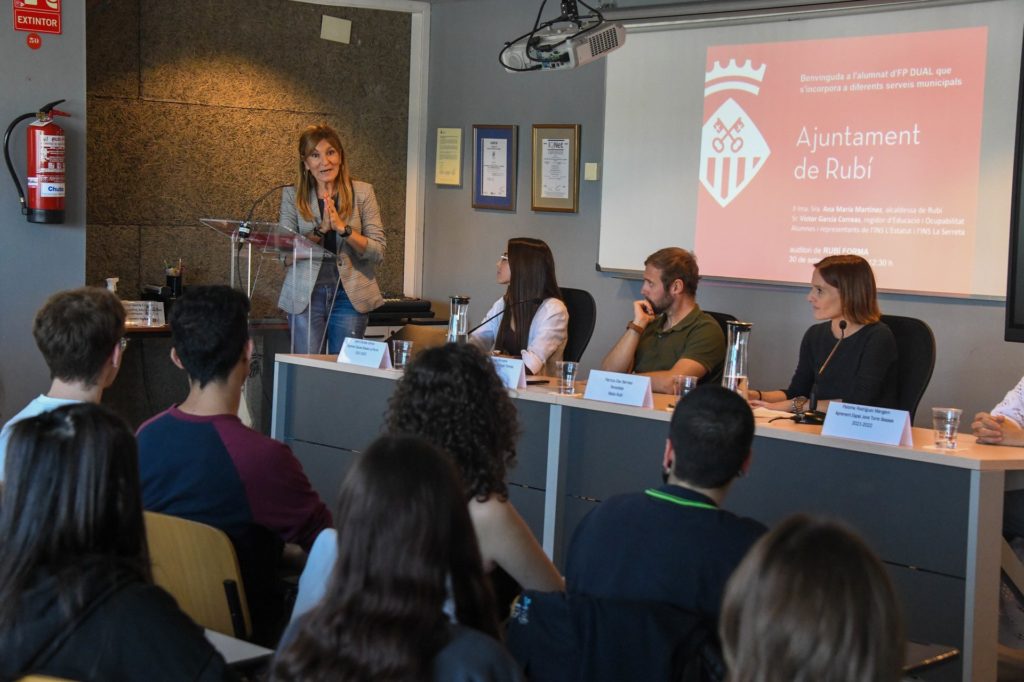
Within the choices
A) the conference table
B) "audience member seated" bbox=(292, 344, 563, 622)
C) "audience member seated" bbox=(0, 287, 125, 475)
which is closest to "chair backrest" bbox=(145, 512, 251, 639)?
"audience member seated" bbox=(292, 344, 563, 622)

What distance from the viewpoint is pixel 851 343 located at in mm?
3615

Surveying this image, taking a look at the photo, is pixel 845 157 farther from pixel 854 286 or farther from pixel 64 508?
pixel 64 508

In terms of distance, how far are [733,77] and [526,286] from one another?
1700 mm

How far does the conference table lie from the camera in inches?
105

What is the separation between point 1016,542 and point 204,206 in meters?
4.14

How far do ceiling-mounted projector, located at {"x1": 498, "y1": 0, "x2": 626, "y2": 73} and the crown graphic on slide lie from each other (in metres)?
1.18

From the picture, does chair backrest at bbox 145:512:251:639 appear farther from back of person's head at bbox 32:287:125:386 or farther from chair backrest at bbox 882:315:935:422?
chair backrest at bbox 882:315:935:422

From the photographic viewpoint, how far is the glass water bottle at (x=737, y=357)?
313 cm

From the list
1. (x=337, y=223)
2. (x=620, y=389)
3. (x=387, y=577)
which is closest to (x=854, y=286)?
(x=620, y=389)

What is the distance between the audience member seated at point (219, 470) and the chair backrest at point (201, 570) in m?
0.13

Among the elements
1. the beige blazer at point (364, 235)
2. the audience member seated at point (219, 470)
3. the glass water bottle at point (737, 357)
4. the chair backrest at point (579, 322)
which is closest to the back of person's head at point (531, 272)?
the chair backrest at point (579, 322)

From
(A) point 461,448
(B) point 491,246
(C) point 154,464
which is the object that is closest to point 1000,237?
(B) point 491,246

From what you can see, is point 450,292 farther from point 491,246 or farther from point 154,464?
point 154,464

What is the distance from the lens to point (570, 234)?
5.84 meters
